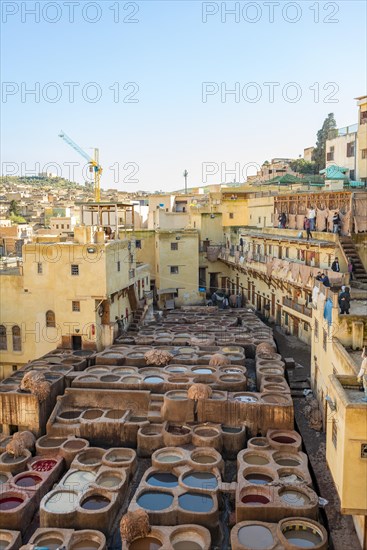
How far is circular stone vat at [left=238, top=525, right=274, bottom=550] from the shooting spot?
14.8m

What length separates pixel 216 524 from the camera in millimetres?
16516

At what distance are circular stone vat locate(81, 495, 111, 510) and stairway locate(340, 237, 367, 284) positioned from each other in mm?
15312

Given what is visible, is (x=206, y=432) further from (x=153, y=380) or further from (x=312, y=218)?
(x=312, y=218)

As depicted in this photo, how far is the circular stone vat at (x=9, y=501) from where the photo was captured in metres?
18.0

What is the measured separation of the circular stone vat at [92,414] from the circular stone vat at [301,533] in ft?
34.0

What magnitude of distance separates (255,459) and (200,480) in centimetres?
236

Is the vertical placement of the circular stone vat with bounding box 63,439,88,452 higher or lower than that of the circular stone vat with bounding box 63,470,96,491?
higher

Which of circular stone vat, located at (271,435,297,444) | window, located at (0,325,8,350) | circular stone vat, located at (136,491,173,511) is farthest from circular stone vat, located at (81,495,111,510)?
window, located at (0,325,8,350)

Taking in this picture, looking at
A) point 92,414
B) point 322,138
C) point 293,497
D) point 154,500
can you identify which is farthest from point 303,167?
point 154,500

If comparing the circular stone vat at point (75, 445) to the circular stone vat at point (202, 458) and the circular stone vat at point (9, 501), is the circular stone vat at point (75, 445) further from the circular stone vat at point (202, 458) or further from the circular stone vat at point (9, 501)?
the circular stone vat at point (202, 458)

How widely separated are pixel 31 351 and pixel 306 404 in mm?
→ 17134

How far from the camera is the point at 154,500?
691 inches

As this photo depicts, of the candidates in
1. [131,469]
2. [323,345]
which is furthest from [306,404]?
[131,469]

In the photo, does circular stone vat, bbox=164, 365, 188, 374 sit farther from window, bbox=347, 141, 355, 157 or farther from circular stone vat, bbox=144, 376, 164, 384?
window, bbox=347, 141, 355, 157
